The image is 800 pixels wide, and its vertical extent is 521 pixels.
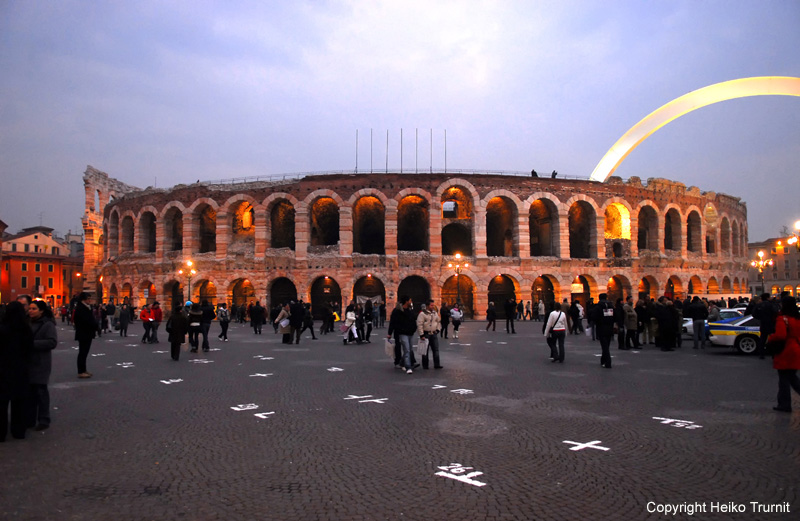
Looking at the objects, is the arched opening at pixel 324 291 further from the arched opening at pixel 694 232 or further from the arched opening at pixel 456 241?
the arched opening at pixel 694 232

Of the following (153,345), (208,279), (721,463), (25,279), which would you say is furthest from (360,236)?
(25,279)

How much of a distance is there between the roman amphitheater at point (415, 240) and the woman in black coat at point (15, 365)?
2975cm

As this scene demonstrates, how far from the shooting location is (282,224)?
136 ft

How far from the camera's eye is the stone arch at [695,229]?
4359 centimetres

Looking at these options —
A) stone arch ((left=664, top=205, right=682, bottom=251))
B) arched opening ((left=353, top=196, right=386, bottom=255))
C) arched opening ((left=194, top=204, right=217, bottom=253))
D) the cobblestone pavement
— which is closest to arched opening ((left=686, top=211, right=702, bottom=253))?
stone arch ((left=664, top=205, right=682, bottom=251))

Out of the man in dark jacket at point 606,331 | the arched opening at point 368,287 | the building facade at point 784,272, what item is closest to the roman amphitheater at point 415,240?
the arched opening at point 368,287

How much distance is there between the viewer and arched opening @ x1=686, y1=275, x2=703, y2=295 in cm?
4341

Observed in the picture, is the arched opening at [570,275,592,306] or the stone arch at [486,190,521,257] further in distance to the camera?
the stone arch at [486,190,521,257]

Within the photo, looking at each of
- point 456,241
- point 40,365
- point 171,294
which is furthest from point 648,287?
point 40,365

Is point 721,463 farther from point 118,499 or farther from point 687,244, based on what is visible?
point 687,244

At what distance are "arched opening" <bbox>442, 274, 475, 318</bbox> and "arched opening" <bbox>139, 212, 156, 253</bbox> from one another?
25.9 meters

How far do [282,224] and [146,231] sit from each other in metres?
12.2

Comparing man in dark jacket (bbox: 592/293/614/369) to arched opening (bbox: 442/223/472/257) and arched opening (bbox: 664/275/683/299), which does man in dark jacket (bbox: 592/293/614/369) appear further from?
arched opening (bbox: 664/275/683/299)

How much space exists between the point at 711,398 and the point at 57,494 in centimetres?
933
